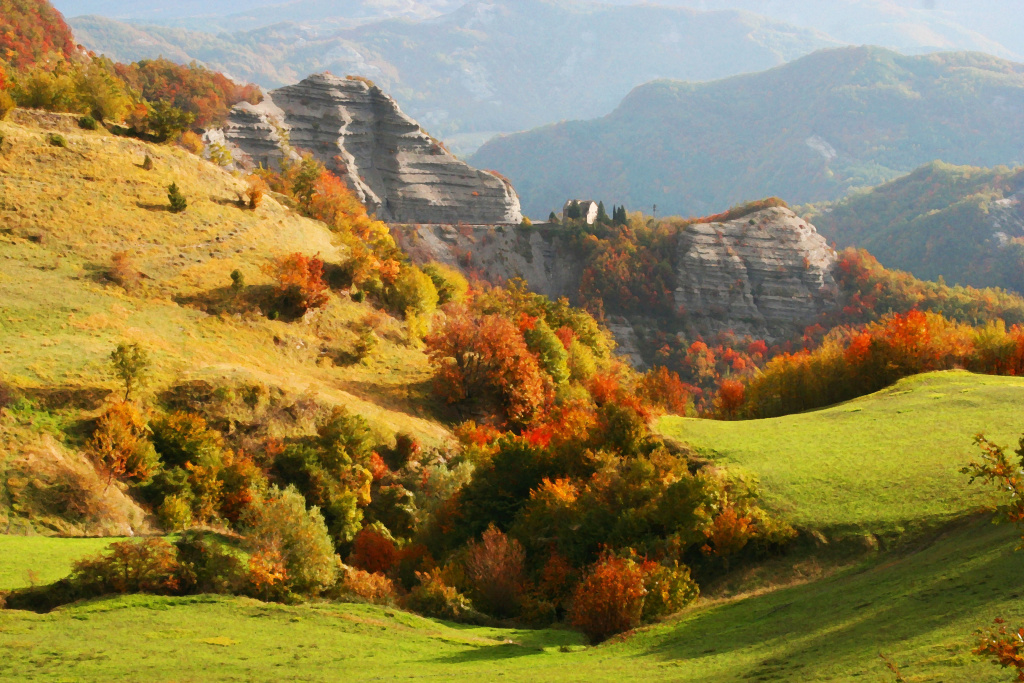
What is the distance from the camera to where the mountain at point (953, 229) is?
155 metres

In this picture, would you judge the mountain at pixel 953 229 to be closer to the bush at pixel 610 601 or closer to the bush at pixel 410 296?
the bush at pixel 410 296

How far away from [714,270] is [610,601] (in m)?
95.7

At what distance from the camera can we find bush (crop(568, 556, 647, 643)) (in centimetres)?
1764

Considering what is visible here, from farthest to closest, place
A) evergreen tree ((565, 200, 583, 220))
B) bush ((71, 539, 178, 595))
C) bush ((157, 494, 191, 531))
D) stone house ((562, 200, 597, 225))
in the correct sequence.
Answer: stone house ((562, 200, 597, 225)) → evergreen tree ((565, 200, 583, 220)) → bush ((157, 494, 191, 531)) → bush ((71, 539, 178, 595))

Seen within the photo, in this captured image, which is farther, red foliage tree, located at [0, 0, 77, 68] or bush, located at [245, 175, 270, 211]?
red foliage tree, located at [0, 0, 77, 68]

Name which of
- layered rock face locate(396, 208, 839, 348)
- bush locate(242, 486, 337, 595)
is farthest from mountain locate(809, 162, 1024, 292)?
bush locate(242, 486, 337, 595)

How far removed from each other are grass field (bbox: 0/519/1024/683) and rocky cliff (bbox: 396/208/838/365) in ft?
281

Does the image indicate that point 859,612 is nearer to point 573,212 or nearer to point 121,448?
point 121,448

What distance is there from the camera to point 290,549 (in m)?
19.7

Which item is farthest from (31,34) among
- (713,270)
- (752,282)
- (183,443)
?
(752,282)

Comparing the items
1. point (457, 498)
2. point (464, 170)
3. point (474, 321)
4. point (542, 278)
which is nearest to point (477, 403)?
point (474, 321)

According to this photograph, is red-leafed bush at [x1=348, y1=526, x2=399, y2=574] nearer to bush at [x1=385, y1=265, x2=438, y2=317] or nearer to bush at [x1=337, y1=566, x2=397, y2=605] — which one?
bush at [x1=337, y1=566, x2=397, y2=605]

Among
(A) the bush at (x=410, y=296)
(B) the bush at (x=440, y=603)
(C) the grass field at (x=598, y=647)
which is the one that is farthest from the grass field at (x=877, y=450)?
(A) the bush at (x=410, y=296)

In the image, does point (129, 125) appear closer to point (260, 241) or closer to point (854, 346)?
point (260, 241)
